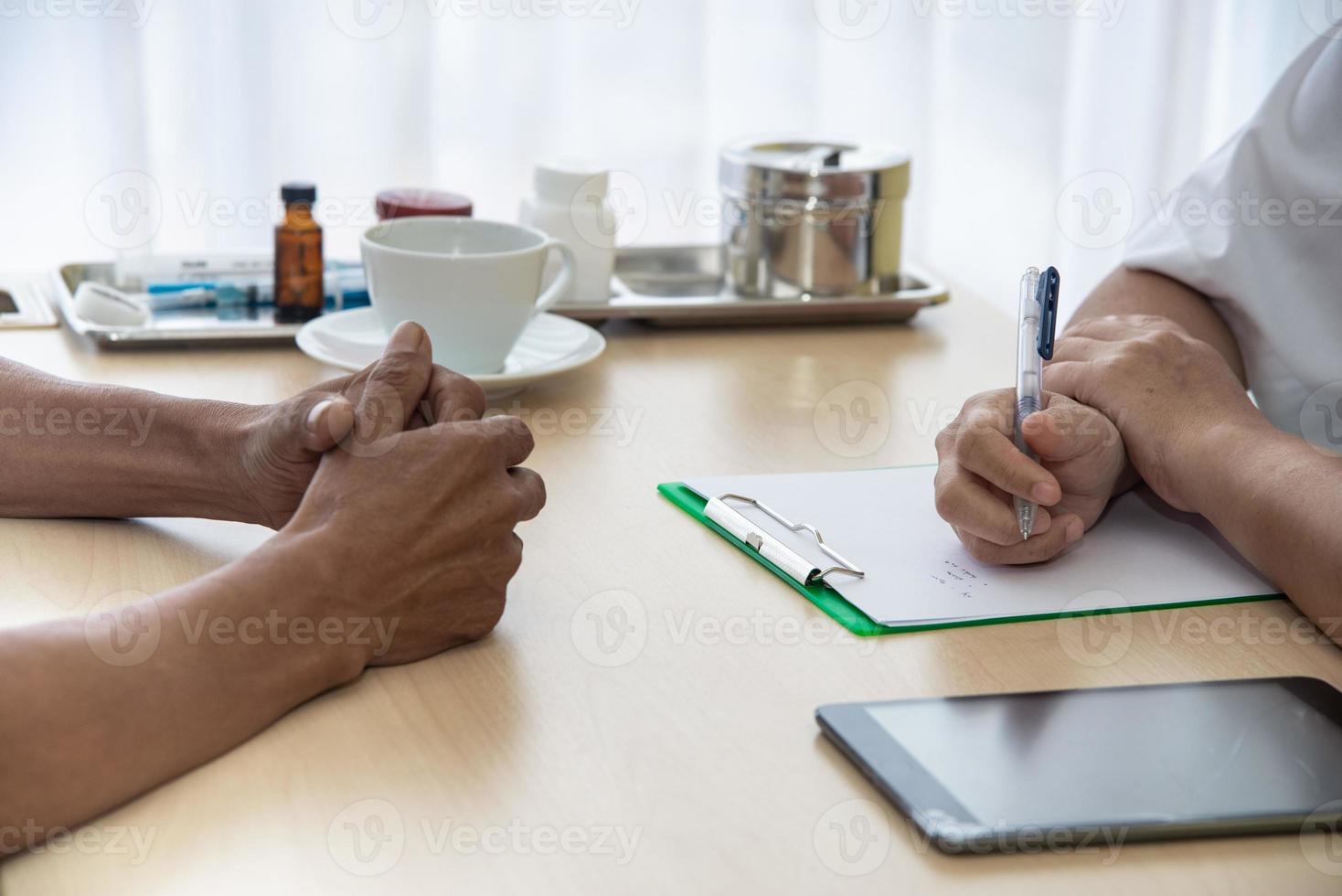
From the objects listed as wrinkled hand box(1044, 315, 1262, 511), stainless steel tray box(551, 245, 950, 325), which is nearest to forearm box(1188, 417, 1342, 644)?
wrinkled hand box(1044, 315, 1262, 511)

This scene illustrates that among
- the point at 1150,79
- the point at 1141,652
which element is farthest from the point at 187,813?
the point at 1150,79

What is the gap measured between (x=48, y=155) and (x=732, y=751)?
167 centimetres

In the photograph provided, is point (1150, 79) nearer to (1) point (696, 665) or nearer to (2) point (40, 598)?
(1) point (696, 665)

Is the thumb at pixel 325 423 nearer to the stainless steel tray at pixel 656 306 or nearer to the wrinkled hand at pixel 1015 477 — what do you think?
the wrinkled hand at pixel 1015 477

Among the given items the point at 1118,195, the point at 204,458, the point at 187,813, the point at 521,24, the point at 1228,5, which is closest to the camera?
the point at 187,813

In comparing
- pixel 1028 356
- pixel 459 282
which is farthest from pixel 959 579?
pixel 459 282

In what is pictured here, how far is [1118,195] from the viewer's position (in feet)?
7.56

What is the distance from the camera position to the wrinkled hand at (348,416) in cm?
76

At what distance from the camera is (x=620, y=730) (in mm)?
649

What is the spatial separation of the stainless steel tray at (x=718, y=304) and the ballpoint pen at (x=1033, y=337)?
1.72ft

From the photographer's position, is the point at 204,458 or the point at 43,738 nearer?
the point at 43,738

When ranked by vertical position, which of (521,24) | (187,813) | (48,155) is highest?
(521,24)

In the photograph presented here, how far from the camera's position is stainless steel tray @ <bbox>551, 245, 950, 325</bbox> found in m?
1.36

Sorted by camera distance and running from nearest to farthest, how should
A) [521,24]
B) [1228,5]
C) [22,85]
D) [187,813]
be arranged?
[187,813] → [22,85] → [521,24] → [1228,5]
